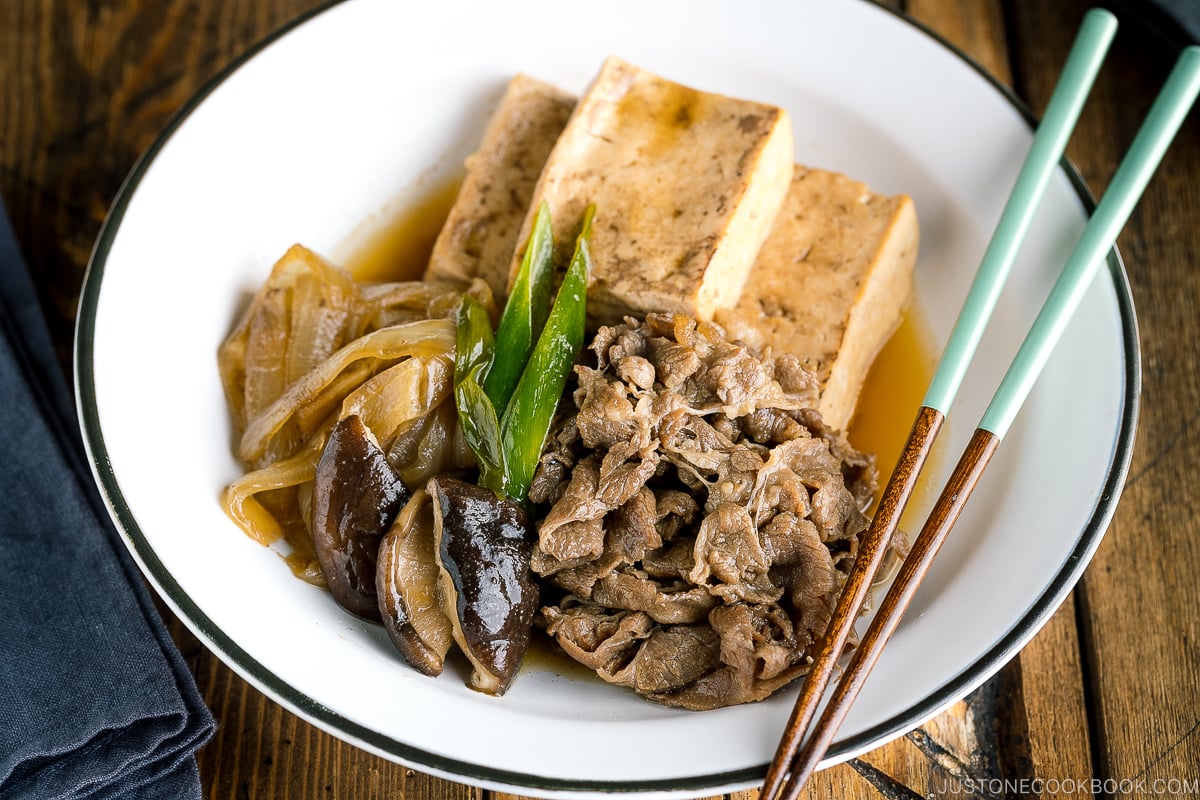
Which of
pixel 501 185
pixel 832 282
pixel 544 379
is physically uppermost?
pixel 832 282

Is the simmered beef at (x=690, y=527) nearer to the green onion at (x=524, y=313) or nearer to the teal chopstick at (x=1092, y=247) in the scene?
the green onion at (x=524, y=313)

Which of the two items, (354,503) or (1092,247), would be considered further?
(1092,247)

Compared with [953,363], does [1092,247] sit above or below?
above

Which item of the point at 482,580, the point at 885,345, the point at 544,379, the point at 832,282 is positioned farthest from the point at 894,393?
the point at 482,580

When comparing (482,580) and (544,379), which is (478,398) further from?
(482,580)

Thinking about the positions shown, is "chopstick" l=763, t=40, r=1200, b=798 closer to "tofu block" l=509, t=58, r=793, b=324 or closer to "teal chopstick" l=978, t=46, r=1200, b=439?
"teal chopstick" l=978, t=46, r=1200, b=439

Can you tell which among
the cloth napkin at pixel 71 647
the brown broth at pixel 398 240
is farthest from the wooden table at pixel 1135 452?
the brown broth at pixel 398 240
